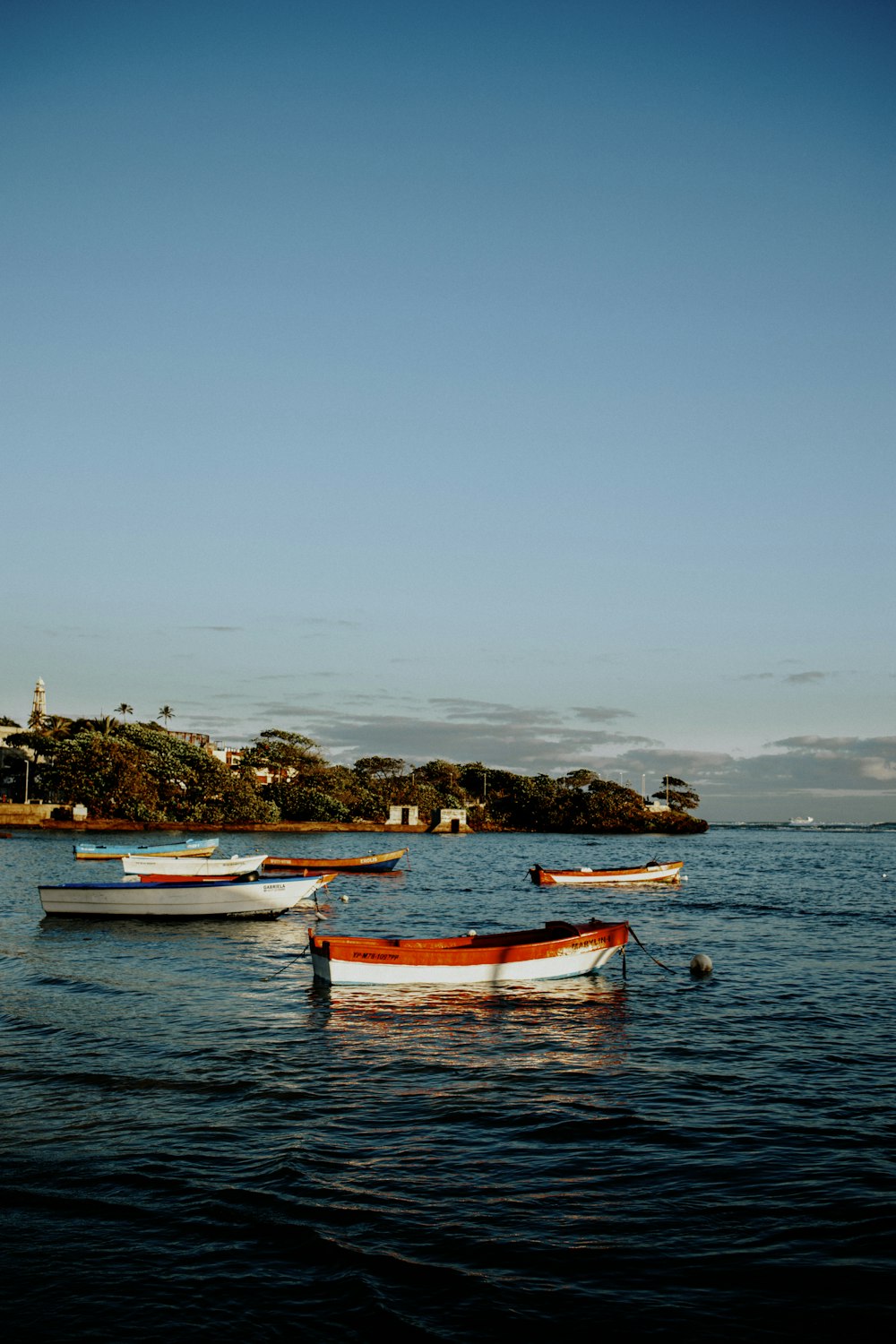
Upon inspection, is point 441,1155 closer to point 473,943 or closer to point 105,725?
point 473,943

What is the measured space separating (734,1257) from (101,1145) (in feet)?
29.2

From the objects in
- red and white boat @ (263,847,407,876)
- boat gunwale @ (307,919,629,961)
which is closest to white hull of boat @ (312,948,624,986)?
boat gunwale @ (307,919,629,961)

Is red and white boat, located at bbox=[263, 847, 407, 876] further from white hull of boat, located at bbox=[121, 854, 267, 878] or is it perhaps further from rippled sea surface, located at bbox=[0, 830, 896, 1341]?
rippled sea surface, located at bbox=[0, 830, 896, 1341]

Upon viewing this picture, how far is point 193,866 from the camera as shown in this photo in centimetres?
5412

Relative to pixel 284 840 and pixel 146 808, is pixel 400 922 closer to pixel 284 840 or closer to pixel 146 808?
pixel 284 840

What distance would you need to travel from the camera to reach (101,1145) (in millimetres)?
13750

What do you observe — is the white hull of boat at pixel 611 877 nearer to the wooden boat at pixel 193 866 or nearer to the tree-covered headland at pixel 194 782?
the wooden boat at pixel 193 866

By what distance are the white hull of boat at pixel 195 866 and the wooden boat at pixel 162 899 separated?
7.16 metres

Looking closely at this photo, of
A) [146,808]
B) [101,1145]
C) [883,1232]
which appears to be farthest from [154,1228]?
[146,808]

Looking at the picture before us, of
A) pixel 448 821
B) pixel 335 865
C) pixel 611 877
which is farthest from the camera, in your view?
pixel 448 821

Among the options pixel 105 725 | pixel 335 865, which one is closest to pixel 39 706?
pixel 105 725

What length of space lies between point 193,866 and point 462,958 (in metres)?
32.6

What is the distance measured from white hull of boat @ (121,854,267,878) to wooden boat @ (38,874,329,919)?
716cm

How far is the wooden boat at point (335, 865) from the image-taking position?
64.8m
